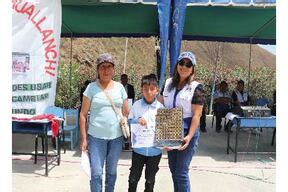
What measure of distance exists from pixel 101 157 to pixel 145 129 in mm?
520

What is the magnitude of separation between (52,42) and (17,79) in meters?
0.73

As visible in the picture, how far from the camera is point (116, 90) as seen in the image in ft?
13.0

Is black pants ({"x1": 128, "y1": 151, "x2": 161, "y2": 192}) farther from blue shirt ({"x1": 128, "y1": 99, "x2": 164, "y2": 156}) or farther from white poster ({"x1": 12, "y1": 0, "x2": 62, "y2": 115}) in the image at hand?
white poster ({"x1": 12, "y1": 0, "x2": 62, "y2": 115})

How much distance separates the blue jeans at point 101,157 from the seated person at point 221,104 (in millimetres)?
5818

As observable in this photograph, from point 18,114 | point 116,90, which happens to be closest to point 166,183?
point 116,90

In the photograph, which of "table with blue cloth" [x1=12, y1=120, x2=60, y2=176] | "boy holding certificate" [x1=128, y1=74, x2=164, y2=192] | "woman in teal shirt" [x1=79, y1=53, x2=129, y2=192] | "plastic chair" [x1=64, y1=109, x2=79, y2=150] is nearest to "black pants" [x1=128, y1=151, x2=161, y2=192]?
"boy holding certificate" [x1=128, y1=74, x2=164, y2=192]

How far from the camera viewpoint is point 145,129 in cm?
388

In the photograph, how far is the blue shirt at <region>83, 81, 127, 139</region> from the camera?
3.89 meters

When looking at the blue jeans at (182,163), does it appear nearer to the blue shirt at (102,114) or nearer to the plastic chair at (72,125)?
the blue shirt at (102,114)

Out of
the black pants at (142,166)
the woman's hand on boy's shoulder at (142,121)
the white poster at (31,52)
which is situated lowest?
the black pants at (142,166)

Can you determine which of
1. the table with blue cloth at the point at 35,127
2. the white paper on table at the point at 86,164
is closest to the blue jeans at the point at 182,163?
the white paper on table at the point at 86,164

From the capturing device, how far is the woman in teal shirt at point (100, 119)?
3.89 meters

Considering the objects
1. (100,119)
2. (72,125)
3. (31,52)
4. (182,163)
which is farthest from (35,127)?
(182,163)

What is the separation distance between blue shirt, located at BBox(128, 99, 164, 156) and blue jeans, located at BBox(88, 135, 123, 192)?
221 mm
